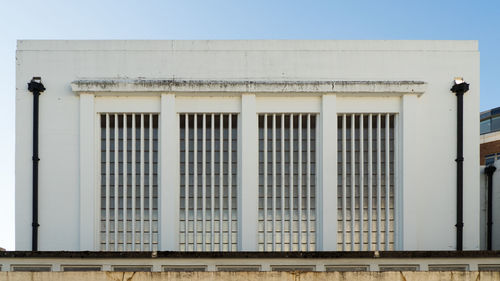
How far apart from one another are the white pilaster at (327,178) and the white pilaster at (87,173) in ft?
26.1

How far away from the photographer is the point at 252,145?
1286 centimetres

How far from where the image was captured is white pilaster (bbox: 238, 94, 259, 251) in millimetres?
12727

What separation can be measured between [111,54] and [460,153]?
13.1 m

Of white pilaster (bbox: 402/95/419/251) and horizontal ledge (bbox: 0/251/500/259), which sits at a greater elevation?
white pilaster (bbox: 402/95/419/251)

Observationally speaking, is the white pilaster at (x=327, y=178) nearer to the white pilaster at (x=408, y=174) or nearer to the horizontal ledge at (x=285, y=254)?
the white pilaster at (x=408, y=174)

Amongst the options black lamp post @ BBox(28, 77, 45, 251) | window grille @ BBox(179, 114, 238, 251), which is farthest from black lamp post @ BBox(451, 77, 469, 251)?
black lamp post @ BBox(28, 77, 45, 251)

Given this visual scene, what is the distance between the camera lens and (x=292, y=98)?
42.8 feet

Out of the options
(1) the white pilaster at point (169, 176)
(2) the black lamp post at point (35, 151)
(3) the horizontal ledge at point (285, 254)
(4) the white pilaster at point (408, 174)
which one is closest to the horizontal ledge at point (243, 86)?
(1) the white pilaster at point (169, 176)

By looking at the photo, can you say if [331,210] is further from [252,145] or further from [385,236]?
[252,145]

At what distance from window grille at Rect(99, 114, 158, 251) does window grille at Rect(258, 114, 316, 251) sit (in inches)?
154

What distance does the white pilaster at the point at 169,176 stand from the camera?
1262 centimetres

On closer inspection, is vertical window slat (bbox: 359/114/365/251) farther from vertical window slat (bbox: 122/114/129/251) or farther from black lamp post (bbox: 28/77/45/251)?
black lamp post (bbox: 28/77/45/251)

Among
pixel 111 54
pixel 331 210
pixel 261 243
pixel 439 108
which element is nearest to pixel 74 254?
pixel 261 243

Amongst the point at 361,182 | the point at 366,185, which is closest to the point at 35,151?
the point at 361,182
